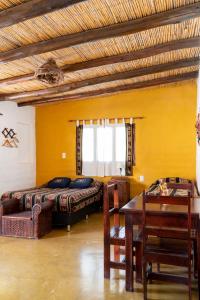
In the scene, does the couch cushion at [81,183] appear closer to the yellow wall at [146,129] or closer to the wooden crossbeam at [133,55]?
the yellow wall at [146,129]

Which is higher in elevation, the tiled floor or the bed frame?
the bed frame

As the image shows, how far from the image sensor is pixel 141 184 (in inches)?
→ 251

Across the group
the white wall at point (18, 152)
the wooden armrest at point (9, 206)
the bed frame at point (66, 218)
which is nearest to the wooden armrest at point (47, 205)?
the bed frame at point (66, 218)

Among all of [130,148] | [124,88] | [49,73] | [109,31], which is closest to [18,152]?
[130,148]

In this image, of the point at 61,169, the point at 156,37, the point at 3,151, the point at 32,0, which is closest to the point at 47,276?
the point at 32,0

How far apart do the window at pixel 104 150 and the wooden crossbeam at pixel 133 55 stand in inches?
93.4

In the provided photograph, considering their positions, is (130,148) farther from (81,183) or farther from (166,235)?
(166,235)

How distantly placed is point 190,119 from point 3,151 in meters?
3.90

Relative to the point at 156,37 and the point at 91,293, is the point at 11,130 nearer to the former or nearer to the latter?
the point at 156,37

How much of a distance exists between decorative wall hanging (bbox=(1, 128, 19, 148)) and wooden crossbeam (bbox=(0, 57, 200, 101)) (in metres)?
0.70

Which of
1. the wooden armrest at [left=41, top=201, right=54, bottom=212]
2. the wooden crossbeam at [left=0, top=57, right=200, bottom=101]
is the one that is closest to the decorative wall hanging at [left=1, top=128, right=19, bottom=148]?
the wooden crossbeam at [left=0, top=57, right=200, bottom=101]

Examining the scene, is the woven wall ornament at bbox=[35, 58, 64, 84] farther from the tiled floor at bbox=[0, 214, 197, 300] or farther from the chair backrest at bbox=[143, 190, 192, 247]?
the tiled floor at bbox=[0, 214, 197, 300]

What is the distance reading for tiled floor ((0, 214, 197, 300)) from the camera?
274cm

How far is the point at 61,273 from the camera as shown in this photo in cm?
322
